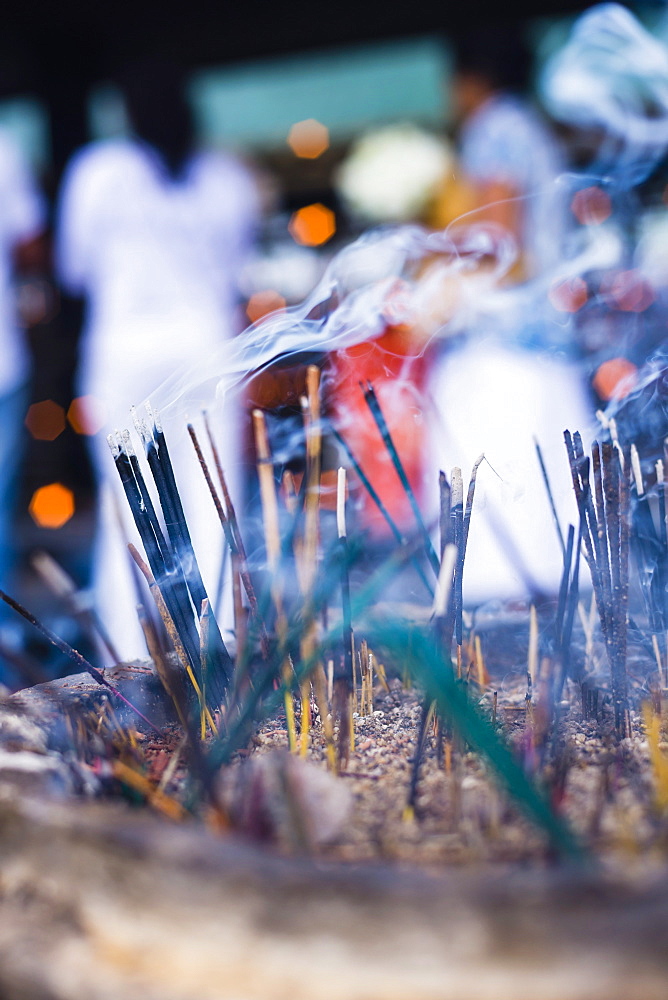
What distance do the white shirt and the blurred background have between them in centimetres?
206

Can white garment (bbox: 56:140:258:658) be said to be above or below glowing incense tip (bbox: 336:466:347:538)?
above

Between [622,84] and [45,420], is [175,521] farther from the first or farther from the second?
[45,420]

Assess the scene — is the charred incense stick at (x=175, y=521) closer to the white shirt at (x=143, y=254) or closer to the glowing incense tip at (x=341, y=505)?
the glowing incense tip at (x=341, y=505)

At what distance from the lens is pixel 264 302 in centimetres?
600

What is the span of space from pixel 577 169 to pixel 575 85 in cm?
143

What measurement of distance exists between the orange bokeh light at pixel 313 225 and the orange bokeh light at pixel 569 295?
2.54 meters

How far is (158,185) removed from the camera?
3061mm

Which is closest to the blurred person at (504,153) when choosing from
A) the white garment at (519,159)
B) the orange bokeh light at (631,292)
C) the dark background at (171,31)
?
the white garment at (519,159)

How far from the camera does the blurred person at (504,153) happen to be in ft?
11.2

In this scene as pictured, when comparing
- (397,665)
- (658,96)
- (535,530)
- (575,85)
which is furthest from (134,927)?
(575,85)

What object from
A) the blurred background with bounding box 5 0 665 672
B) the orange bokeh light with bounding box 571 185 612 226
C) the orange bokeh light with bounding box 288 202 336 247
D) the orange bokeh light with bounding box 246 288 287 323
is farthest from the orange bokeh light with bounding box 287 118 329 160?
the orange bokeh light with bounding box 571 185 612 226

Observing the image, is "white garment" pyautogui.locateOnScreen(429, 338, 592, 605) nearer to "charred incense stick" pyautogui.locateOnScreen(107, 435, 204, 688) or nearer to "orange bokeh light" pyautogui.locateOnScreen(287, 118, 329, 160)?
"charred incense stick" pyautogui.locateOnScreen(107, 435, 204, 688)

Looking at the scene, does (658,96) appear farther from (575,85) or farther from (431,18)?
(431,18)

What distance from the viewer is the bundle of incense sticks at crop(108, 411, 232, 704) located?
53.3 inches
